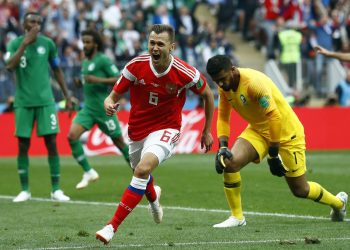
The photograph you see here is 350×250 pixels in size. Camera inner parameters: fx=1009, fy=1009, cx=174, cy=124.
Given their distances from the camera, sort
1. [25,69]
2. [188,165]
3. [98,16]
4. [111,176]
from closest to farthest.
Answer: [25,69] < [111,176] < [188,165] < [98,16]

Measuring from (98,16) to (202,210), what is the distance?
55.1 ft

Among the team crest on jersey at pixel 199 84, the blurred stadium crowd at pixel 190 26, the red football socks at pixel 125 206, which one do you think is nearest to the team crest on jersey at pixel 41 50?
the team crest on jersey at pixel 199 84

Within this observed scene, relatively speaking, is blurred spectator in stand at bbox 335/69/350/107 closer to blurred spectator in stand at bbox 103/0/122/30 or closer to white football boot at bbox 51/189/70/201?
blurred spectator in stand at bbox 103/0/122/30

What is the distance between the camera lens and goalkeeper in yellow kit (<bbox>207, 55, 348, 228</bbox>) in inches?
423

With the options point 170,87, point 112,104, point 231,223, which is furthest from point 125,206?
point 231,223

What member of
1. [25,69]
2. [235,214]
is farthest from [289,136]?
[25,69]

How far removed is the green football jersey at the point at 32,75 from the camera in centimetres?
1447

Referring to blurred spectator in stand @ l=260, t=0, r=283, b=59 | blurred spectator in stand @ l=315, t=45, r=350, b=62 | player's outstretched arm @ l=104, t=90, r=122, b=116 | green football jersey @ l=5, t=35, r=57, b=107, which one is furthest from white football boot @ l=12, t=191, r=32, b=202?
blurred spectator in stand @ l=260, t=0, r=283, b=59

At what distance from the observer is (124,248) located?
9.42 m

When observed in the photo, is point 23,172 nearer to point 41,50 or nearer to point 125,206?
point 41,50

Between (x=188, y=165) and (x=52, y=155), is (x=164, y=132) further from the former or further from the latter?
(x=188, y=165)

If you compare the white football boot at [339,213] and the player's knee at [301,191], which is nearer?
the player's knee at [301,191]

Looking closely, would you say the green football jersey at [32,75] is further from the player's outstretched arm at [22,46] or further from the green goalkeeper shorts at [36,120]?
the player's outstretched arm at [22,46]

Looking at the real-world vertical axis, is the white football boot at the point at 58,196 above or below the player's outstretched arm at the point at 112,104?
below
